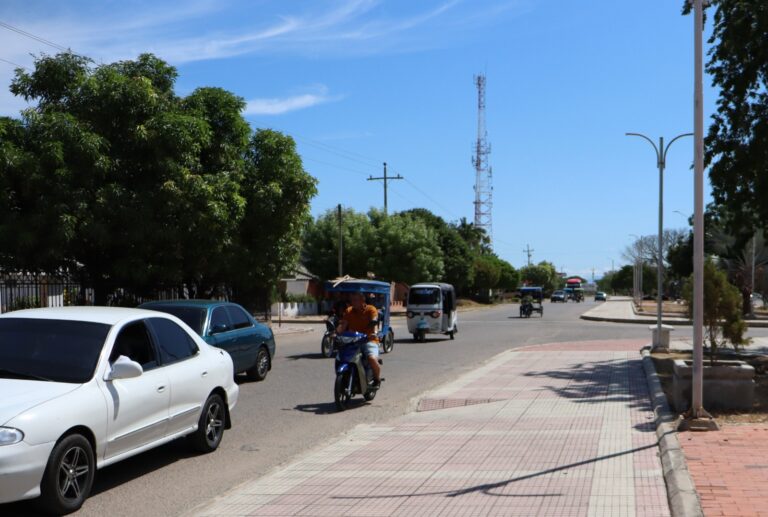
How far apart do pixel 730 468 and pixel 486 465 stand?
Result: 2199 millimetres

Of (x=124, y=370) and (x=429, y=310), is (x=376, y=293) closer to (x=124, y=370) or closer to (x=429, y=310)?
(x=429, y=310)

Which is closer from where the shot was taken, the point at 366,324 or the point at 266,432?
the point at 266,432

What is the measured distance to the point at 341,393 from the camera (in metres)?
12.4

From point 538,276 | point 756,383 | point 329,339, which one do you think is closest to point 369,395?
point 756,383

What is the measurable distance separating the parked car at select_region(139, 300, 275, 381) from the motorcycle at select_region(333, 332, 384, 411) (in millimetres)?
2558

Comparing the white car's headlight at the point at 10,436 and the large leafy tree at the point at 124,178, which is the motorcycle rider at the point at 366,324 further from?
the large leafy tree at the point at 124,178

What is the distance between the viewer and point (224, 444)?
969 cm

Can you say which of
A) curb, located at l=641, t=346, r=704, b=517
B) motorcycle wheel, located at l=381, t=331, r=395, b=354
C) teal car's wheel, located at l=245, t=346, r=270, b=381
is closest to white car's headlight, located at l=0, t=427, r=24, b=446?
curb, located at l=641, t=346, r=704, b=517

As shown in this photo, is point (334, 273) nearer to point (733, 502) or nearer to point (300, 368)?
point (300, 368)

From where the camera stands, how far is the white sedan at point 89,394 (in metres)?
6.13

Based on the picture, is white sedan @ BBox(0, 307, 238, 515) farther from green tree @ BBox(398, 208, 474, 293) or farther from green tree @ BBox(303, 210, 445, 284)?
green tree @ BBox(398, 208, 474, 293)

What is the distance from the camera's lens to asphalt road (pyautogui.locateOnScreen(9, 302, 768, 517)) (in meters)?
7.22

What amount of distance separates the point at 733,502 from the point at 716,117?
536 inches

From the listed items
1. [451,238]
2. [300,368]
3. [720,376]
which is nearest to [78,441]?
[720,376]
